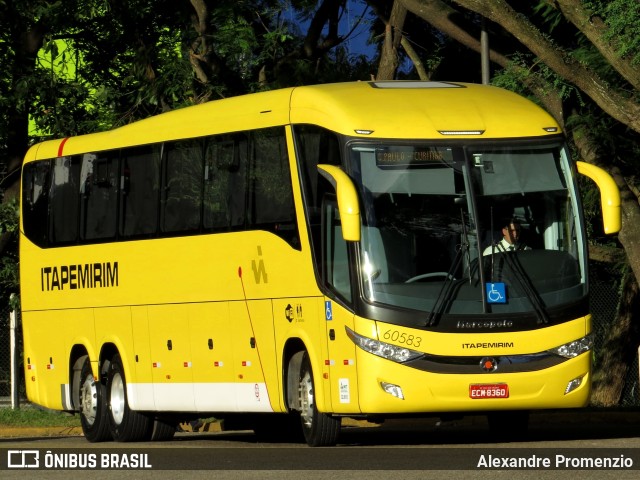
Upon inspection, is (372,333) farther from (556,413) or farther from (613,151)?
(613,151)

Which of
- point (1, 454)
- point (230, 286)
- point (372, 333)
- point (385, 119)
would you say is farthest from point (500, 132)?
point (1, 454)

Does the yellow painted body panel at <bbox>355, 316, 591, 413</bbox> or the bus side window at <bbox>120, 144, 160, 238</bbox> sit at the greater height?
the bus side window at <bbox>120, 144, 160, 238</bbox>

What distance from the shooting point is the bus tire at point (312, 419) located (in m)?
17.7

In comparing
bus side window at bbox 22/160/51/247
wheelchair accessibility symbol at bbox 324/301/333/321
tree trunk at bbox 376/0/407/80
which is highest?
tree trunk at bbox 376/0/407/80

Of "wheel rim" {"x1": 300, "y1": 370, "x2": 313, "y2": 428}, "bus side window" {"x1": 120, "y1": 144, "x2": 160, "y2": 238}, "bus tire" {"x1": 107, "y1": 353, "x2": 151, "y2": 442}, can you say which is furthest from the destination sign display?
"bus tire" {"x1": 107, "y1": 353, "x2": 151, "y2": 442}

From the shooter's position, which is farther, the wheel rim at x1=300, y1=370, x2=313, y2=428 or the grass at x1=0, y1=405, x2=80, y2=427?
the grass at x1=0, y1=405, x2=80, y2=427

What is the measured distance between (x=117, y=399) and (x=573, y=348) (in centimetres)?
730

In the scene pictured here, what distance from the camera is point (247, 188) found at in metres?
19.2

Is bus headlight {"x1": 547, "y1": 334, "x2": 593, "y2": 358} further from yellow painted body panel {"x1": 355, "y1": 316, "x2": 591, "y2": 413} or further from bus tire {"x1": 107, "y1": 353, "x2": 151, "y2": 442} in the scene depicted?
bus tire {"x1": 107, "y1": 353, "x2": 151, "y2": 442}

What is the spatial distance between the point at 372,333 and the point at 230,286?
3.20 metres

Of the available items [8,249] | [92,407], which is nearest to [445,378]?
[92,407]

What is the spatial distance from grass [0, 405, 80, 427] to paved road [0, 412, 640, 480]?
3394 millimetres

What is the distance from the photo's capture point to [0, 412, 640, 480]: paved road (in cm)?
1421

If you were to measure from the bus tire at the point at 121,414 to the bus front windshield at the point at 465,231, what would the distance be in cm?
606
